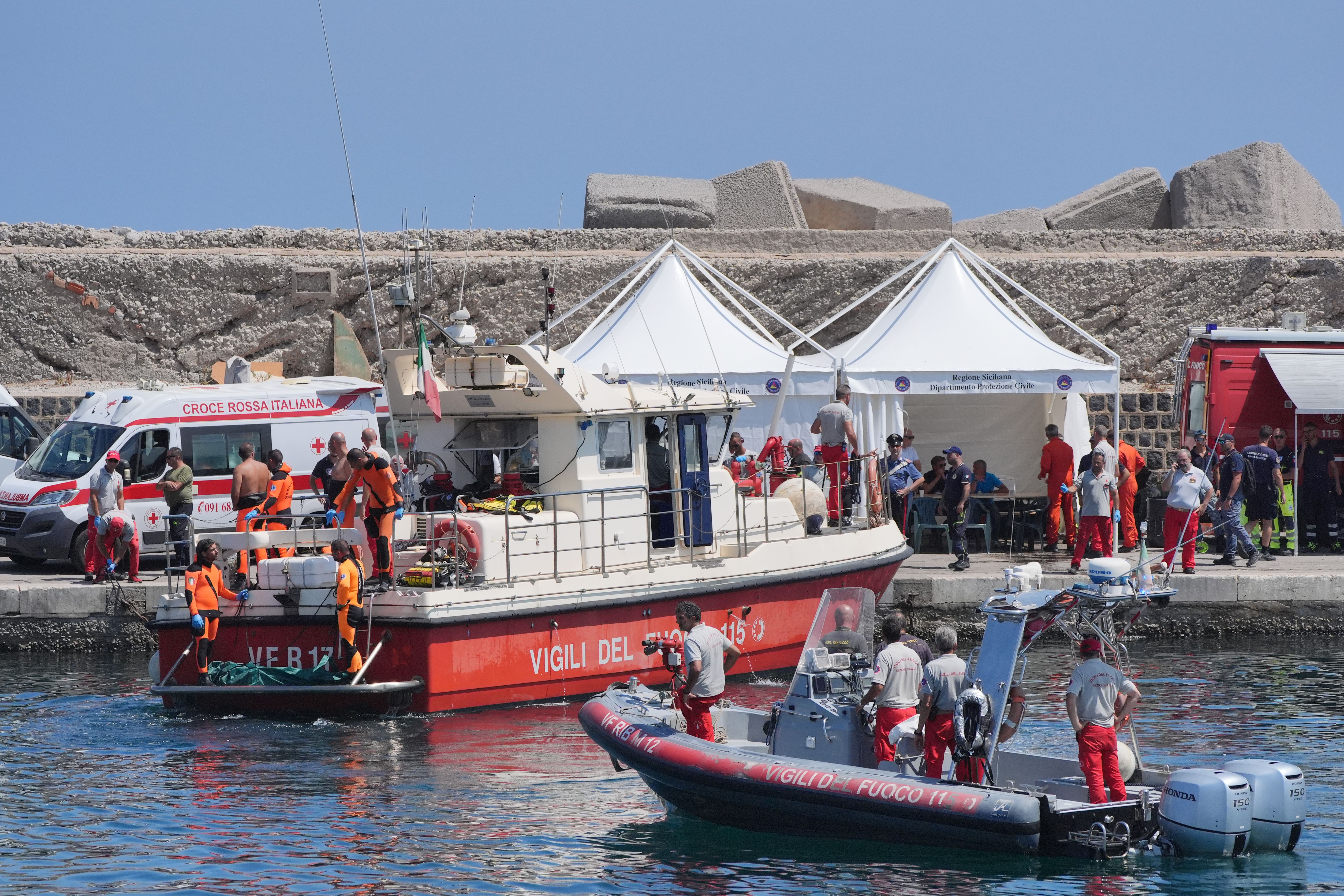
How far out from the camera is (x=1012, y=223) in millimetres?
25703

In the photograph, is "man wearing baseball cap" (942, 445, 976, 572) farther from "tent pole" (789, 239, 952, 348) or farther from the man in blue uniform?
the man in blue uniform

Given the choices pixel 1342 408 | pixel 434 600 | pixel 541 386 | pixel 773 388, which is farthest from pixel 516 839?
pixel 1342 408

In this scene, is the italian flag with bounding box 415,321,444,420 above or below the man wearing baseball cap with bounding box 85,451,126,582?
above

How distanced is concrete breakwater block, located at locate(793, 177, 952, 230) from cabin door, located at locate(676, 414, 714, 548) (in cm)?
1272

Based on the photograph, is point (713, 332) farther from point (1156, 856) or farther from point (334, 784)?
point (1156, 856)

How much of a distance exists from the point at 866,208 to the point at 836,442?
11.7 m

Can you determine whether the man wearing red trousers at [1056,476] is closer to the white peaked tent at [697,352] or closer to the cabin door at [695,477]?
the white peaked tent at [697,352]

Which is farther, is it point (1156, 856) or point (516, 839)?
point (516, 839)

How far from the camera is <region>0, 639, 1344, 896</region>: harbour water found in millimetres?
7672

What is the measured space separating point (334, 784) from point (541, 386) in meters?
3.90

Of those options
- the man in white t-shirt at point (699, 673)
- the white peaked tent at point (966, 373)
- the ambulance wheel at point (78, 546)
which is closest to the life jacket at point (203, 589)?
the man in white t-shirt at point (699, 673)

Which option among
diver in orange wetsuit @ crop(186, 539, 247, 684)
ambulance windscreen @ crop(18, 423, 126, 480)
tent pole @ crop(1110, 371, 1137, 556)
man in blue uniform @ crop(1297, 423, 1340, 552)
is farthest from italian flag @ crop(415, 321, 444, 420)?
man in blue uniform @ crop(1297, 423, 1340, 552)

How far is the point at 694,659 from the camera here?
29.7ft

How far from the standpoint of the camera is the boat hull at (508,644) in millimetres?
11164
